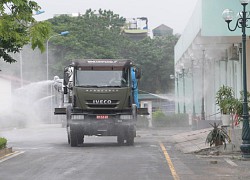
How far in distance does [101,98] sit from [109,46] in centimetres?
4591

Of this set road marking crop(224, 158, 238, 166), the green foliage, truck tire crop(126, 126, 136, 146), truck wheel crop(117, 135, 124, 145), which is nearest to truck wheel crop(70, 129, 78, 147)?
truck wheel crop(117, 135, 124, 145)

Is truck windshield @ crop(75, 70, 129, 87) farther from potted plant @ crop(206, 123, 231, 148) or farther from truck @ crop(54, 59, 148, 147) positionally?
potted plant @ crop(206, 123, 231, 148)

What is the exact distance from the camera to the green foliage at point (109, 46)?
212ft

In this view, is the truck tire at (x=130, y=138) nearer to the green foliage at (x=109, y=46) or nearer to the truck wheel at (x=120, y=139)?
the truck wheel at (x=120, y=139)

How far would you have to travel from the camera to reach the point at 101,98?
885 inches

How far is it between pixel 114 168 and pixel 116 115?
766 centimetres

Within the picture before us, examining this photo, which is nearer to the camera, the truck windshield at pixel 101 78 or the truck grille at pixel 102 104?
the truck grille at pixel 102 104

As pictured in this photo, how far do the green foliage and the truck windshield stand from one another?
4000cm

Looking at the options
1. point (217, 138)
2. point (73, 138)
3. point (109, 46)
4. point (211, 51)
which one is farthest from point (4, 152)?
point (109, 46)

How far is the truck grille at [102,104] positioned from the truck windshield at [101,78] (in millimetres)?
629

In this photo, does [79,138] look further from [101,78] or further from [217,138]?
[217,138]

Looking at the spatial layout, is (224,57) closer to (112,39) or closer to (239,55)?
(239,55)

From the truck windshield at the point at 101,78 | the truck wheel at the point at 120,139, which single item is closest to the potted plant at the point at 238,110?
Result: the truck wheel at the point at 120,139

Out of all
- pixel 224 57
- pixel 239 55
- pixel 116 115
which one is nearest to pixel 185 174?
pixel 116 115
